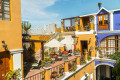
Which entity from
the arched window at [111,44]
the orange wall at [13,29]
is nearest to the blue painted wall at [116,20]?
the arched window at [111,44]

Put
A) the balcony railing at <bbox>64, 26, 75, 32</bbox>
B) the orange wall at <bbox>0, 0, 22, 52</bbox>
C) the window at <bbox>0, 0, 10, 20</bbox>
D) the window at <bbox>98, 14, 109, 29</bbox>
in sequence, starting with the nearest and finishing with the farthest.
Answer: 1. the orange wall at <bbox>0, 0, 22, 52</bbox>
2. the window at <bbox>0, 0, 10, 20</bbox>
3. the window at <bbox>98, 14, 109, 29</bbox>
4. the balcony railing at <bbox>64, 26, 75, 32</bbox>

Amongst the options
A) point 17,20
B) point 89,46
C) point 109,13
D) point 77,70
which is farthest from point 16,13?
point 109,13

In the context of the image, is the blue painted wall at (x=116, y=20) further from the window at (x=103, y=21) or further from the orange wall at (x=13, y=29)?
the orange wall at (x=13, y=29)

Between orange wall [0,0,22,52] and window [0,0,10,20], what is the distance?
0.25 meters

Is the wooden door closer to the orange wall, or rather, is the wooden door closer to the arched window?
the orange wall

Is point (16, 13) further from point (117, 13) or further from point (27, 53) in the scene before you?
point (117, 13)

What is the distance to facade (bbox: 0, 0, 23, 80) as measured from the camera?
5.96m

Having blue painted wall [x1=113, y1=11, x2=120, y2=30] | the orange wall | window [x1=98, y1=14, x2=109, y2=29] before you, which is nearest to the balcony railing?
window [x1=98, y1=14, x2=109, y2=29]

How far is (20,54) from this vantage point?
6895 mm

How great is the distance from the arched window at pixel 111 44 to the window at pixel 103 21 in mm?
1931

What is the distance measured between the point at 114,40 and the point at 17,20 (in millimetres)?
13524

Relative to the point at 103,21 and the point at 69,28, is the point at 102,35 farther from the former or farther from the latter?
the point at 69,28

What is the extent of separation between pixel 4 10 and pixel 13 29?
52.3 inches

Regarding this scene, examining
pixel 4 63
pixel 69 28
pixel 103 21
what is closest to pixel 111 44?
pixel 103 21
